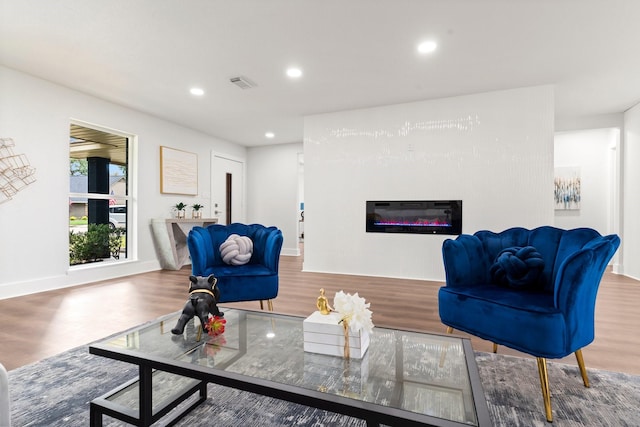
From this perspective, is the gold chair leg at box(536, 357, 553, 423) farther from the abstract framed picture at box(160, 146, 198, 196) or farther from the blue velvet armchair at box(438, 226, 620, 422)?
the abstract framed picture at box(160, 146, 198, 196)

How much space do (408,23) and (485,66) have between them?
1.35 m

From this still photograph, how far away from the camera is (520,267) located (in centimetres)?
198

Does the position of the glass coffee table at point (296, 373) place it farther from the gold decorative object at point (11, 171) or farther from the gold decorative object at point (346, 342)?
the gold decorative object at point (11, 171)

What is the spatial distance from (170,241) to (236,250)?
3054 mm

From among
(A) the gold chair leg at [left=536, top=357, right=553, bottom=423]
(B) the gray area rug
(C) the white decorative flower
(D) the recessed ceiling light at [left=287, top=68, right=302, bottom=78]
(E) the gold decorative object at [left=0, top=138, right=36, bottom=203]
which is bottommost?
(B) the gray area rug

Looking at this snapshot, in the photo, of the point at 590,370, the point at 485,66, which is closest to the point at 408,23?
the point at 485,66

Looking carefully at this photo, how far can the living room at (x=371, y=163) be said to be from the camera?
3.84 m

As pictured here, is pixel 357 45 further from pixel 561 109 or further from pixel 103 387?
pixel 561 109

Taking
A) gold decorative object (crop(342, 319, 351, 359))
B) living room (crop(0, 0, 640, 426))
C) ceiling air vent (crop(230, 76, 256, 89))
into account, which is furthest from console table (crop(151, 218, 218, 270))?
gold decorative object (crop(342, 319, 351, 359))

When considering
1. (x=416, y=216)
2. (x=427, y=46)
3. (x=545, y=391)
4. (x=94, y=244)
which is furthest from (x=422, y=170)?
(x=94, y=244)

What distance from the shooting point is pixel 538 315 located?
1.56 meters

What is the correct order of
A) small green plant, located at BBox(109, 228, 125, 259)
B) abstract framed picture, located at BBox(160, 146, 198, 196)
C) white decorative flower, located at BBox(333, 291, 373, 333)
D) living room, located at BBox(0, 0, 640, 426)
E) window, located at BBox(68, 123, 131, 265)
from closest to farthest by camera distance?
white decorative flower, located at BBox(333, 291, 373, 333)
living room, located at BBox(0, 0, 640, 426)
window, located at BBox(68, 123, 131, 265)
small green plant, located at BBox(109, 228, 125, 259)
abstract framed picture, located at BBox(160, 146, 198, 196)

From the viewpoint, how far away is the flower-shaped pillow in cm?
293

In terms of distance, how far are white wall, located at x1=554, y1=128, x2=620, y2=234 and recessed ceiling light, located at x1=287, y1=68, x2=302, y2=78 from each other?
510cm
